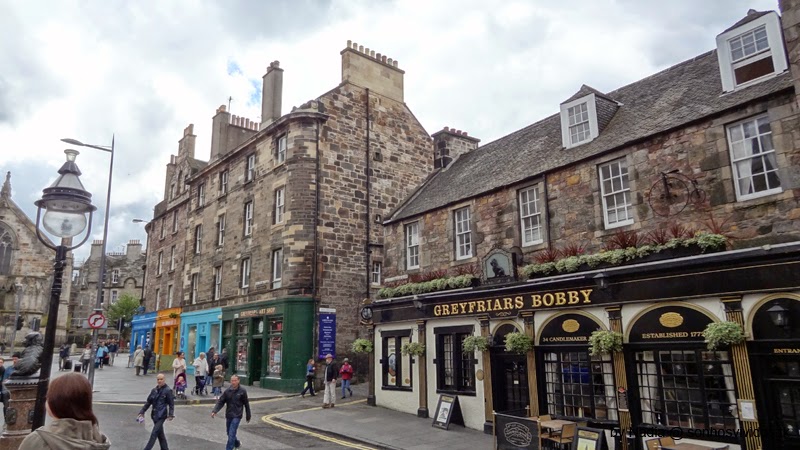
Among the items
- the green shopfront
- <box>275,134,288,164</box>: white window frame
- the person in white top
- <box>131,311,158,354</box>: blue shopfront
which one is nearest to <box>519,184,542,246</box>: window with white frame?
the green shopfront

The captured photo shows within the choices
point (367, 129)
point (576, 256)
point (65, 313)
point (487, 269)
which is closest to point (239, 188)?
point (367, 129)

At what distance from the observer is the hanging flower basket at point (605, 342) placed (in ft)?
37.3

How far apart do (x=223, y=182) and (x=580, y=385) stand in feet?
76.3

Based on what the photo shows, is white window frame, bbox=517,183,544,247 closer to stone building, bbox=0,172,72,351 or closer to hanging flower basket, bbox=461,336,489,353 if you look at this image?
hanging flower basket, bbox=461,336,489,353

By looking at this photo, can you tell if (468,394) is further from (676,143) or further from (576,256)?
(676,143)

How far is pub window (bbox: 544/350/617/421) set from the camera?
38.9 feet

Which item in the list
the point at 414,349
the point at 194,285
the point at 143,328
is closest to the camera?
the point at 414,349

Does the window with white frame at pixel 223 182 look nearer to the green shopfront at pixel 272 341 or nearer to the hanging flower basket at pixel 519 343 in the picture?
the green shopfront at pixel 272 341

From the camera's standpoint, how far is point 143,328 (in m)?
38.2

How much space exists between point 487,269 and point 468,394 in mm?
3573

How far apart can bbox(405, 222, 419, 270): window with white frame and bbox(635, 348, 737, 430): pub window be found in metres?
8.74

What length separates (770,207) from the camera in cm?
1010

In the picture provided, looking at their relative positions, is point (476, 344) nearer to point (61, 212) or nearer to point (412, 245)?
point (412, 245)

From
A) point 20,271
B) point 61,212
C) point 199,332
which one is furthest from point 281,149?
point 20,271
